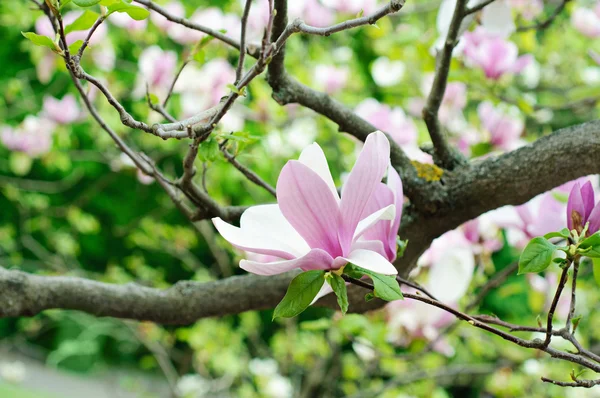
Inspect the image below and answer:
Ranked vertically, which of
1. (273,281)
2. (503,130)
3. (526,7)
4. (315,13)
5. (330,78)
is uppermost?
(315,13)

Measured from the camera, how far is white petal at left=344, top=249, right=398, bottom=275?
15.2 inches

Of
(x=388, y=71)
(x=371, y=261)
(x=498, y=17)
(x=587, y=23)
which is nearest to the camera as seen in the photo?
(x=371, y=261)

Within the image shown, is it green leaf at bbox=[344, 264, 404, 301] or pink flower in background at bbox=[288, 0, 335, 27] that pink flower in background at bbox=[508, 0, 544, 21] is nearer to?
pink flower in background at bbox=[288, 0, 335, 27]

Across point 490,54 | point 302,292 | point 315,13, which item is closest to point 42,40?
point 302,292

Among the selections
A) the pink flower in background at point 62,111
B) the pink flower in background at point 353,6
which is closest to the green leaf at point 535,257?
the pink flower in background at point 353,6

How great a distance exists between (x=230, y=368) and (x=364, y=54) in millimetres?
1587

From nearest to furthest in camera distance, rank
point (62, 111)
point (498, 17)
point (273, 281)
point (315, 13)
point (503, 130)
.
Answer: point (273, 281) < point (498, 17) < point (503, 130) < point (315, 13) < point (62, 111)

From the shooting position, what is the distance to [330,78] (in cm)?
195

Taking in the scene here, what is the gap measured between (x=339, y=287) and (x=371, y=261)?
0.10ft

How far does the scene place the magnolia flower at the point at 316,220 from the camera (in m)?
0.40

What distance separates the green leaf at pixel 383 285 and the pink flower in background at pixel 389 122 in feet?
2.90

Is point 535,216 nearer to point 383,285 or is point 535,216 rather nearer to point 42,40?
point 383,285

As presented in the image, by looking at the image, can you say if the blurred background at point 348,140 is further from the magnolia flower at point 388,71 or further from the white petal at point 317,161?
the white petal at point 317,161

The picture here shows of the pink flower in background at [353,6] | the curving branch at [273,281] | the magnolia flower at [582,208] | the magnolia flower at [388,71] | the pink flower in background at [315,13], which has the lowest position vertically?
the magnolia flower at [582,208]
